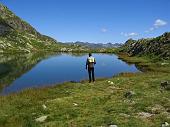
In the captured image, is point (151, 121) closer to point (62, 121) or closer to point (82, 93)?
point (62, 121)

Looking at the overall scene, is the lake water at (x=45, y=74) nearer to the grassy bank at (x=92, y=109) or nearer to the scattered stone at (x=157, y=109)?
the grassy bank at (x=92, y=109)

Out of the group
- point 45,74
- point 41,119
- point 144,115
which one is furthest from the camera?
point 45,74

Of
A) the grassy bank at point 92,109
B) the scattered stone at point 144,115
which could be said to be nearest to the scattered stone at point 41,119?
the grassy bank at point 92,109

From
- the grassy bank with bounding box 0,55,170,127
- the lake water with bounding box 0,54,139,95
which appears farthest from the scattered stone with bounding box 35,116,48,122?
the lake water with bounding box 0,54,139,95

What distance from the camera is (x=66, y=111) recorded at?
2533cm

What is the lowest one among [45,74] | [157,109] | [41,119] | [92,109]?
[45,74]

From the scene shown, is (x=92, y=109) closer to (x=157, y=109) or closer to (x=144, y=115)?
(x=144, y=115)

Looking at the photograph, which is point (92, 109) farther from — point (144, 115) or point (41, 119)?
point (144, 115)

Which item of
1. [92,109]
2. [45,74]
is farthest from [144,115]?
[45,74]

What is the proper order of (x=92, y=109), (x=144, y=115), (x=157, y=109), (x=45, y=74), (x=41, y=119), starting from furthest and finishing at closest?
(x=45, y=74)
(x=92, y=109)
(x=157, y=109)
(x=41, y=119)
(x=144, y=115)

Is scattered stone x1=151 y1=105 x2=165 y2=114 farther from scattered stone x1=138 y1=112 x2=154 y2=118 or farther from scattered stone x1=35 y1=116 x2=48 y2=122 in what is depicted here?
scattered stone x1=35 y1=116 x2=48 y2=122

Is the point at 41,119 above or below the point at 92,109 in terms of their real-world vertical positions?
below

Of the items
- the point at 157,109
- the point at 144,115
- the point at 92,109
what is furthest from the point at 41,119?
the point at 157,109

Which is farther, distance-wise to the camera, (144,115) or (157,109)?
(157,109)
